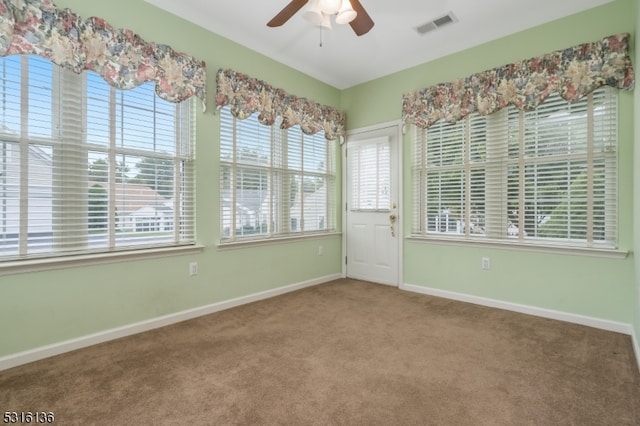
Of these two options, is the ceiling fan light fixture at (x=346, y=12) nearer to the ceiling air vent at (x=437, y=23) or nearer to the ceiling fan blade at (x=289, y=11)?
the ceiling fan blade at (x=289, y=11)

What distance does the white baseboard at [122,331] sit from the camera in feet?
7.17

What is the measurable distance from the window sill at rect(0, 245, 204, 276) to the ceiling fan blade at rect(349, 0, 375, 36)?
93.4 inches

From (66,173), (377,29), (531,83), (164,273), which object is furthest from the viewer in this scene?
(377,29)

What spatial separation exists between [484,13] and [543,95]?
0.96 metres

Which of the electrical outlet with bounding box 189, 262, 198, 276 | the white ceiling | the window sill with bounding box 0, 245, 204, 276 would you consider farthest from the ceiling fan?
the electrical outlet with bounding box 189, 262, 198, 276

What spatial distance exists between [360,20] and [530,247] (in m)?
2.65

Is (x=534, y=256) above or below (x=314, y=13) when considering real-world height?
below

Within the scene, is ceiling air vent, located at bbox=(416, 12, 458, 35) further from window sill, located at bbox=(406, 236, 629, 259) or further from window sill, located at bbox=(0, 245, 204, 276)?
window sill, located at bbox=(0, 245, 204, 276)

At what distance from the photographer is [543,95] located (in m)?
3.01

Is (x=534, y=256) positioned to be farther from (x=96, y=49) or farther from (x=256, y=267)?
(x=96, y=49)

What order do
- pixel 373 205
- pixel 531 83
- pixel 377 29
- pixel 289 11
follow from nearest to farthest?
pixel 289 11 → pixel 531 83 → pixel 377 29 → pixel 373 205

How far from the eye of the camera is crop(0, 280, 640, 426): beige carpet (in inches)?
65.6

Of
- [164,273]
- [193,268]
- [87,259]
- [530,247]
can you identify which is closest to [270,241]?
[193,268]

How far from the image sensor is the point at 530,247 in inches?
125
